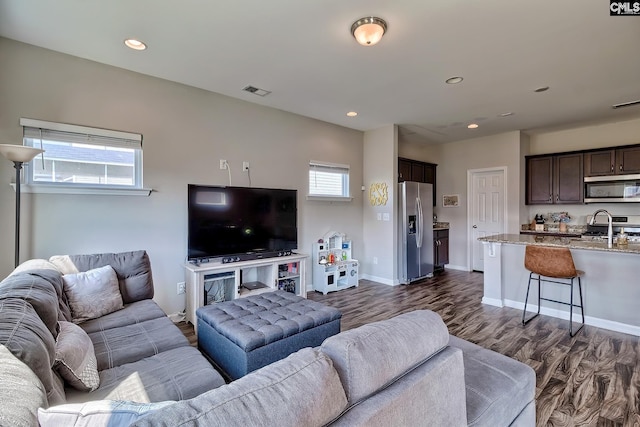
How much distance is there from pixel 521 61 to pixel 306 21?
209 centimetres

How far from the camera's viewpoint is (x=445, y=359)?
3.42 ft

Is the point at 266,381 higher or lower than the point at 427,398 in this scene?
higher

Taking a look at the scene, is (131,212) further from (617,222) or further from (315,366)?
(617,222)

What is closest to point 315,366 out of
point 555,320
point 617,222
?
point 555,320

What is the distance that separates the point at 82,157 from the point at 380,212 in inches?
159

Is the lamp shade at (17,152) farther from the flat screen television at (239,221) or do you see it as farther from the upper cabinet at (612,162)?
the upper cabinet at (612,162)

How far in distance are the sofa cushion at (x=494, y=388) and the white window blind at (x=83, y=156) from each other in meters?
3.25

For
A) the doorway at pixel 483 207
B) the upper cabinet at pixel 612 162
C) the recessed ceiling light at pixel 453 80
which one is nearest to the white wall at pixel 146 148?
the recessed ceiling light at pixel 453 80

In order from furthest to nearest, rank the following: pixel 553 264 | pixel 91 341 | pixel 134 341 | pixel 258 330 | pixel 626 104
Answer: pixel 626 104
pixel 553 264
pixel 258 330
pixel 134 341
pixel 91 341

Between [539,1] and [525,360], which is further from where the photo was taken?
[525,360]

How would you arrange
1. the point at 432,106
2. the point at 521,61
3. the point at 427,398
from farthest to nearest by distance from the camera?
1. the point at 432,106
2. the point at 521,61
3. the point at 427,398

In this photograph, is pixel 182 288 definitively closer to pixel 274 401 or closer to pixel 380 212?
pixel 274 401

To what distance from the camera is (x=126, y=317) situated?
219 cm

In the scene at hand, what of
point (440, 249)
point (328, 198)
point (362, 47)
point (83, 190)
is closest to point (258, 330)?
point (83, 190)
